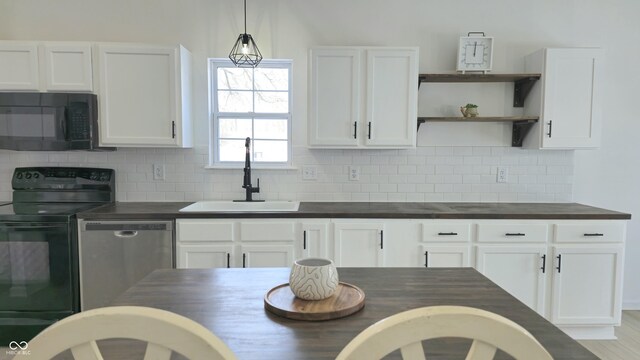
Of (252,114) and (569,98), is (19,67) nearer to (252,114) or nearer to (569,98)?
(252,114)

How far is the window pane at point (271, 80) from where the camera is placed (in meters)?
3.40

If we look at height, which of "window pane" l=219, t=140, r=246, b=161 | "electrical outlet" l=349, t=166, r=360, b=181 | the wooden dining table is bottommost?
the wooden dining table

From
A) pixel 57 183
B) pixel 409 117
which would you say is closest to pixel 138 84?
pixel 57 183

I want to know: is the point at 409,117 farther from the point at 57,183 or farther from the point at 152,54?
the point at 57,183

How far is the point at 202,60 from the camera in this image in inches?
130

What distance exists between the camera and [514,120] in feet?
10.3

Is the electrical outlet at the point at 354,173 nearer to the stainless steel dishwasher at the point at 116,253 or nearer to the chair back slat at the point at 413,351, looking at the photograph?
the stainless steel dishwasher at the point at 116,253

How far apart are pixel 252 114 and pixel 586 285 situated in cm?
293

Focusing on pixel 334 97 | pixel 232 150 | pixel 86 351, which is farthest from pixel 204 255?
pixel 86 351

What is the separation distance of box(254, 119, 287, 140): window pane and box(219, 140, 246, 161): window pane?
196 mm

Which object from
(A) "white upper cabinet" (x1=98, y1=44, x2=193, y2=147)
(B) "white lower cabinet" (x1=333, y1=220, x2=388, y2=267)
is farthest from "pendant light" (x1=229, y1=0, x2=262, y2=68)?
(B) "white lower cabinet" (x1=333, y1=220, x2=388, y2=267)

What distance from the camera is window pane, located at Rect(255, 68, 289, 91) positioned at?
11.2 feet

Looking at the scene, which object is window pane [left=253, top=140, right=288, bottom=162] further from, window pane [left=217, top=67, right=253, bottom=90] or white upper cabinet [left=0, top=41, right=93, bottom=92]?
white upper cabinet [left=0, top=41, right=93, bottom=92]

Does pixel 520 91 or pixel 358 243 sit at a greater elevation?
pixel 520 91
